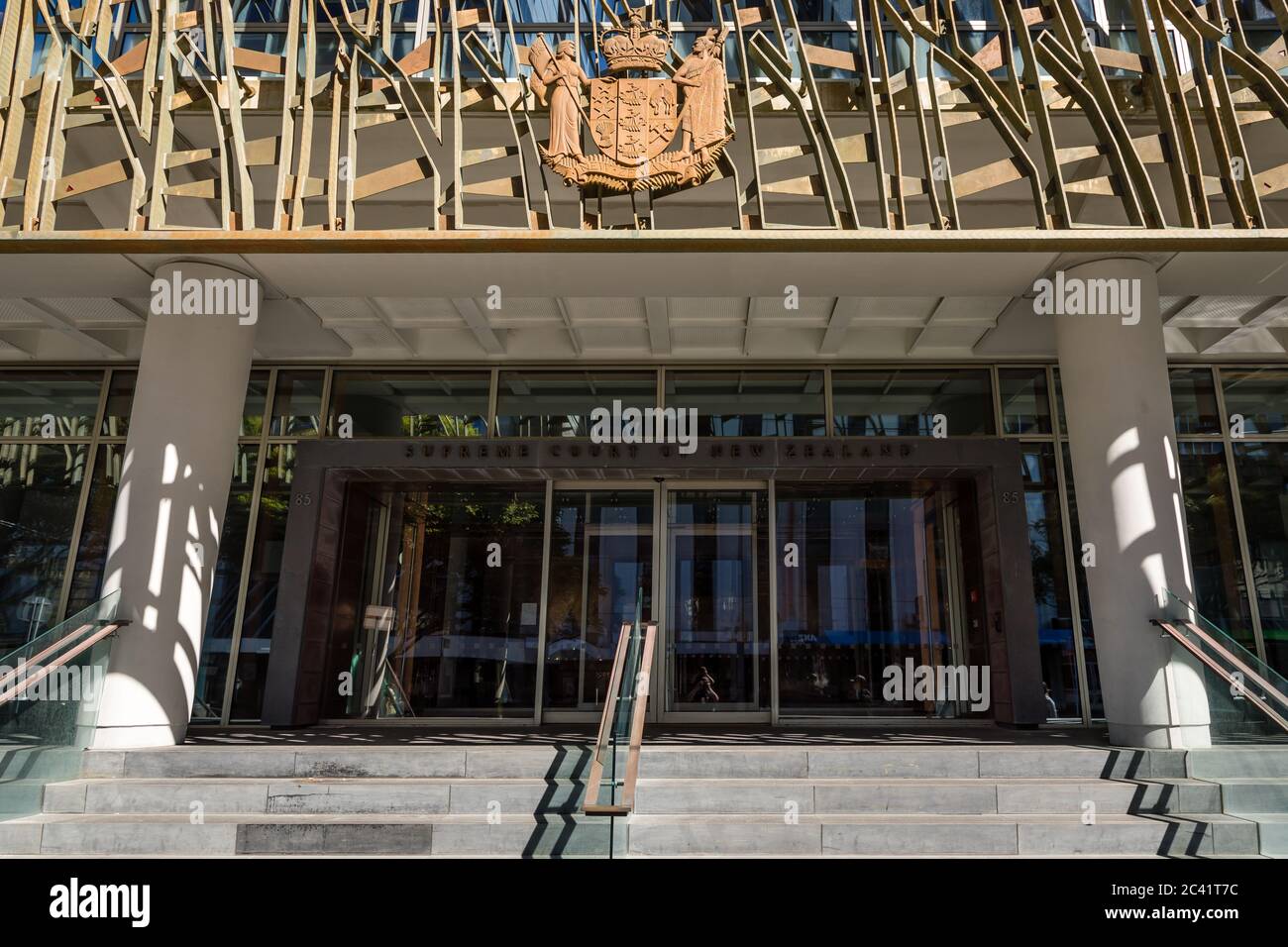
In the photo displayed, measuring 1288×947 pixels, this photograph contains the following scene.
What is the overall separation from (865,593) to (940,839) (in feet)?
16.8

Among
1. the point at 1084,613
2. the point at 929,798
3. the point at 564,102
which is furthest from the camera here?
the point at 1084,613

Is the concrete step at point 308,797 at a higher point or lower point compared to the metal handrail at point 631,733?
lower

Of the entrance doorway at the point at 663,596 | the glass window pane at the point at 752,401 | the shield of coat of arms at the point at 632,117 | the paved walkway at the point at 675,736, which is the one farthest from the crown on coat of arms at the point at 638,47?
the paved walkway at the point at 675,736

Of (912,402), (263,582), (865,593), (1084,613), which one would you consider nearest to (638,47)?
(912,402)

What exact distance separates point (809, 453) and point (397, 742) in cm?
534

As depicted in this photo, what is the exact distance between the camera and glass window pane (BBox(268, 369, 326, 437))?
10.5 meters

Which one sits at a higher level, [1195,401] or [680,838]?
[1195,401]

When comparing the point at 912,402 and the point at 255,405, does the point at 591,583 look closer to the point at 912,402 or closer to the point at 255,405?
the point at 912,402

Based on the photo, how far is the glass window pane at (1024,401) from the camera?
10336 millimetres

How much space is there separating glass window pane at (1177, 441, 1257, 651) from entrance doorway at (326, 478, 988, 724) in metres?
2.44

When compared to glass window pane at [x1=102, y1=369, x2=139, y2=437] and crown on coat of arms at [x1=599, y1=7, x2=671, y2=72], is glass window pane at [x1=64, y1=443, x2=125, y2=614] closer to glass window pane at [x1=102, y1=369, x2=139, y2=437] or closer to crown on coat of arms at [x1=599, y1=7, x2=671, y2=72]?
glass window pane at [x1=102, y1=369, x2=139, y2=437]

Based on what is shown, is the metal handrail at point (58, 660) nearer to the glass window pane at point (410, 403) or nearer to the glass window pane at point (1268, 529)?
the glass window pane at point (410, 403)

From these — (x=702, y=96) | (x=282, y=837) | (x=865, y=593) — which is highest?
(x=702, y=96)

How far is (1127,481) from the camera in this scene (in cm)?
757
